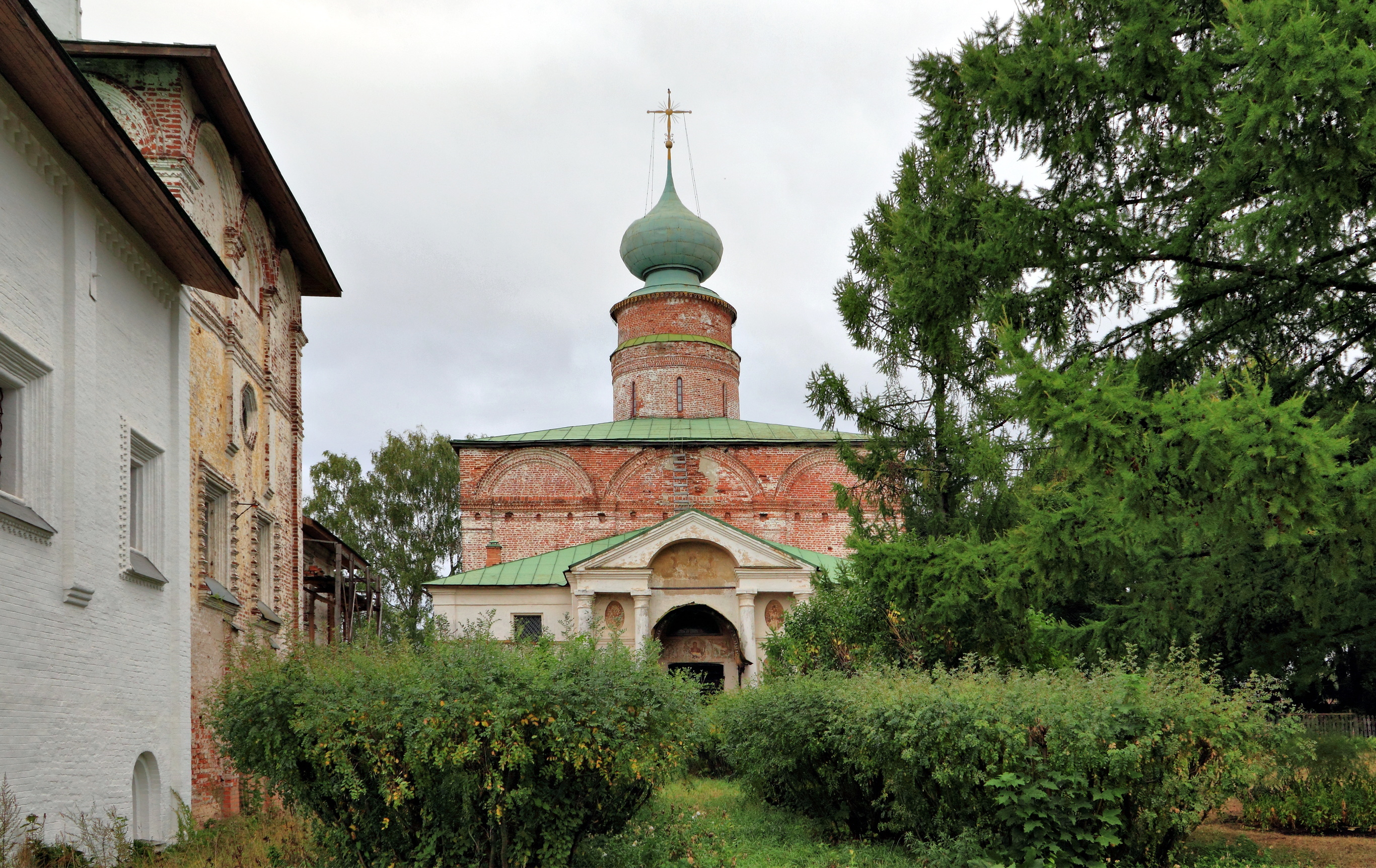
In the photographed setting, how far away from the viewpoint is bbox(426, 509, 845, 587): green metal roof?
84.5ft

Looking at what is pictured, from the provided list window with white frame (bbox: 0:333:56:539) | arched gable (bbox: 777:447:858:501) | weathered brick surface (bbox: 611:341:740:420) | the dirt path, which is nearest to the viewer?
window with white frame (bbox: 0:333:56:539)

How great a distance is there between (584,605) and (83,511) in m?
16.3

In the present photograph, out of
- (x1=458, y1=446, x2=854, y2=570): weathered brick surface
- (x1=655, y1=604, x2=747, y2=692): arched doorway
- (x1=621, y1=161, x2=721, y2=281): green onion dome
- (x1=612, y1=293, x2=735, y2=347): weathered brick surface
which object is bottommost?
(x1=655, y1=604, x2=747, y2=692): arched doorway

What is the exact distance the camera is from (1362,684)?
1856cm

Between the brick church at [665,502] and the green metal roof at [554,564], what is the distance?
6cm

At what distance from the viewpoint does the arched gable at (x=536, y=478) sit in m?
29.4

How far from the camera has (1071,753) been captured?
7926 mm

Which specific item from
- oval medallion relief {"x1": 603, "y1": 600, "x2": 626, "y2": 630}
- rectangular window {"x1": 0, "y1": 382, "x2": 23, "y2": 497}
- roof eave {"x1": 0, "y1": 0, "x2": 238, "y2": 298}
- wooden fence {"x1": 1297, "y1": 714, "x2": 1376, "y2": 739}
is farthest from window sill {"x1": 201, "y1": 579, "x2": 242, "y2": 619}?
oval medallion relief {"x1": 603, "y1": 600, "x2": 626, "y2": 630}

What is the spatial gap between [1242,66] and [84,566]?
9.58 meters

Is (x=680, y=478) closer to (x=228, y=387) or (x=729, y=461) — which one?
(x=729, y=461)

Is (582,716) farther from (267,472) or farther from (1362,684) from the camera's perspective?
(1362,684)

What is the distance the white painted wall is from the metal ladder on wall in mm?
17888

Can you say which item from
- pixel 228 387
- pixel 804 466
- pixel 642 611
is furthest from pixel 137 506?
pixel 804 466

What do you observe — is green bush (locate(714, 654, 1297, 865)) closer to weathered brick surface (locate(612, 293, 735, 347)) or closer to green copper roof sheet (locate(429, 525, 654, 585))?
green copper roof sheet (locate(429, 525, 654, 585))
